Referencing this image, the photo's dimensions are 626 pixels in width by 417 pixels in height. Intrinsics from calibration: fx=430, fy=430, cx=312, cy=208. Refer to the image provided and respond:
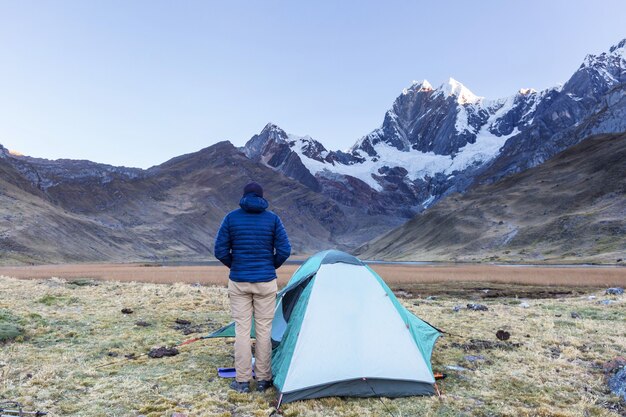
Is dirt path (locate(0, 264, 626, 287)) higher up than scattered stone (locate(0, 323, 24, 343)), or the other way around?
scattered stone (locate(0, 323, 24, 343))

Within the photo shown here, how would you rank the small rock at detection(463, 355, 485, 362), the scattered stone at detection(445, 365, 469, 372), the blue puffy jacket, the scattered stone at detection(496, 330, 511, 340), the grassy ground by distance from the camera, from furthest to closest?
the scattered stone at detection(496, 330, 511, 340)
the small rock at detection(463, 355, 485, 362)
the scattered stone at detection(445, 365, 469, 372)
the blue puffy jacket
the grassy ground

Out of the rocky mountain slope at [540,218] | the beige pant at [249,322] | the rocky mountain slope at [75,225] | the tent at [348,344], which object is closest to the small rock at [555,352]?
the tent at [348,344]

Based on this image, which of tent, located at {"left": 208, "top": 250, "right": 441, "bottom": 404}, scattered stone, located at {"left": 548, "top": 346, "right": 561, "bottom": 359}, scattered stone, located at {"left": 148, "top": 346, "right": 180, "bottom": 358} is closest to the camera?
tent, located at {"left": 208, "top": 250, "right": 441, "bottom": 404}

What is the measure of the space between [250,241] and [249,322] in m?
1.64

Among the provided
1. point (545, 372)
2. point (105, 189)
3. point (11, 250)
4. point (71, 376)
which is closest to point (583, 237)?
point (545, 372)

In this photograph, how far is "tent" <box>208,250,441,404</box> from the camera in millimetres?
7961

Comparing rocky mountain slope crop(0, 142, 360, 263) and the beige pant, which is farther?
rocky mountain slope crop(0, 142, 360, 263)

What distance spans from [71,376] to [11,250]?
112295 millimetres

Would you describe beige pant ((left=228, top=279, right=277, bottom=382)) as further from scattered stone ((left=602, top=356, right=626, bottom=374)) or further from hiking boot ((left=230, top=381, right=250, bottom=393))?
scattered stone ((left=602, top=356, right=626, bottom=374))

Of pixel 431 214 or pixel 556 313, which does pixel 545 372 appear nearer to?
pixel 556 313

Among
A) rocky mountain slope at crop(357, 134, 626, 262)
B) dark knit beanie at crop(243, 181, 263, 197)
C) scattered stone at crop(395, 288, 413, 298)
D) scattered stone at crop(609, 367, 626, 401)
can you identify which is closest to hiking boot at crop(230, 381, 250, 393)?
dark knit beanie at crop(243, 181, 263, 197)

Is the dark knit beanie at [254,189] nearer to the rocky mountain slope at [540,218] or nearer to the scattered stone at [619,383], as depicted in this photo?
the scattered stone at [619,383]

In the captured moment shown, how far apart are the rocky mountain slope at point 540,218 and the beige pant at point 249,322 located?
239 feet

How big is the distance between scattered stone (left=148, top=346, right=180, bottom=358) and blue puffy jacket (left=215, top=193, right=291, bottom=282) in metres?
3.60
